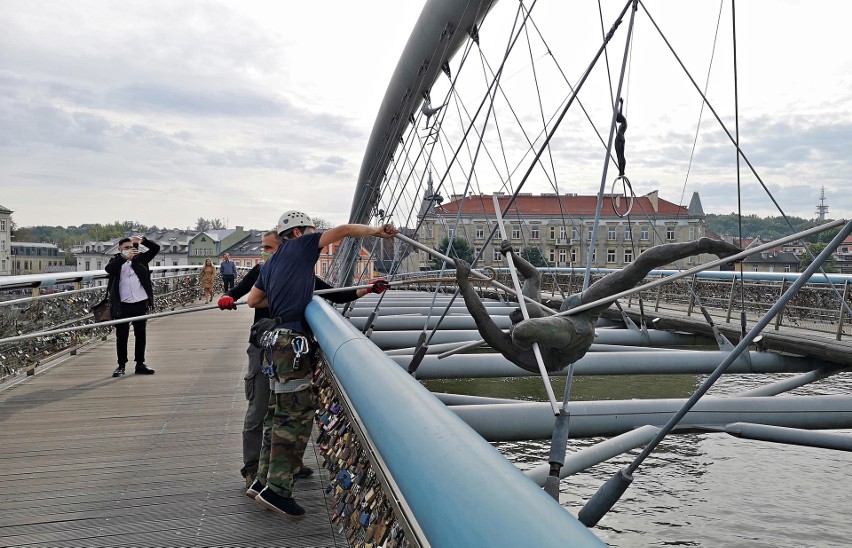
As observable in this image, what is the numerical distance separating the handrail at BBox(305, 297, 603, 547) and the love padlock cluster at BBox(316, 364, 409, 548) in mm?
446

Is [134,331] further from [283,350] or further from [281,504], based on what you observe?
[281,504]

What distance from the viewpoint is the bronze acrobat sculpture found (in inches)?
103

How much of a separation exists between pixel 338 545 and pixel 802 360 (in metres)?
6.03

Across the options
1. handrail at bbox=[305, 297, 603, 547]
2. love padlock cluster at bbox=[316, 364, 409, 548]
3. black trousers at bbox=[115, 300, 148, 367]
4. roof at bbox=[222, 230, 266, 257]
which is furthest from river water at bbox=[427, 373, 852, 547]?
roof at bbox=[222, 230, 266, 257]

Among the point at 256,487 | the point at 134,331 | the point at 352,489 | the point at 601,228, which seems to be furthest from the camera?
the point at 601,228

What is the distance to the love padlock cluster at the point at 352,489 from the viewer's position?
2.57 m

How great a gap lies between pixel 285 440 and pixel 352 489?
1.68ft

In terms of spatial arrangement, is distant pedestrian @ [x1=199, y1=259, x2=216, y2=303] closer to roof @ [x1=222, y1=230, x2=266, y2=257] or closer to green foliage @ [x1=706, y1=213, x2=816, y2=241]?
green foliage @ [x1=706, y1=213, x2=816, y2=241]

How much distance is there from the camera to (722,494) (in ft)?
19.7

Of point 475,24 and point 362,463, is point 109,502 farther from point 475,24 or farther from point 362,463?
point 475,24


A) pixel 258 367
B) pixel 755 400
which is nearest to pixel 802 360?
pixel 755 400

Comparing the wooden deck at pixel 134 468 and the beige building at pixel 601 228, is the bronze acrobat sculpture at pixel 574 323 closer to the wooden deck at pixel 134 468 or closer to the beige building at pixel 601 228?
the beige building at pixel 601 228

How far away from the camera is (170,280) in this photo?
62.3 feet

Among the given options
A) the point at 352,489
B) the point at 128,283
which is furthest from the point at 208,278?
the point at 352,489
